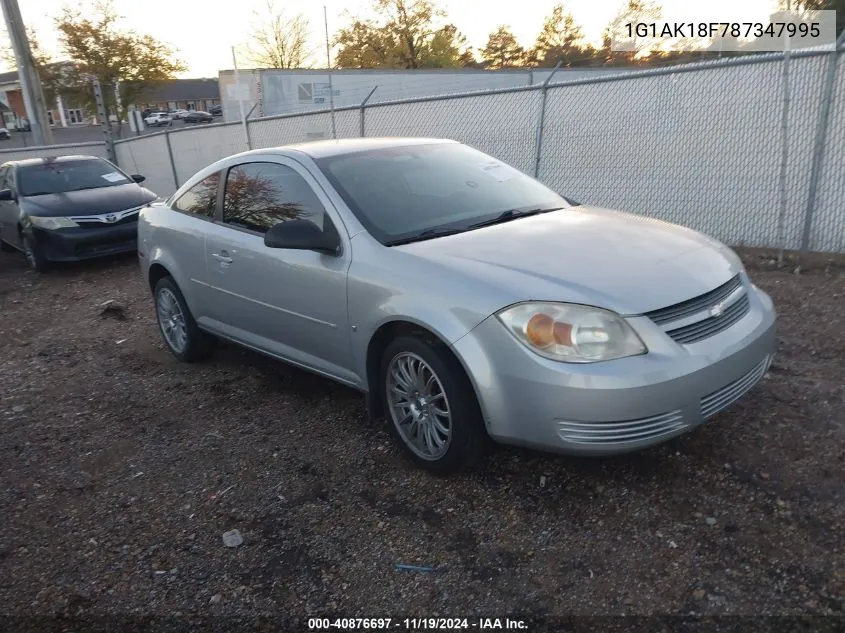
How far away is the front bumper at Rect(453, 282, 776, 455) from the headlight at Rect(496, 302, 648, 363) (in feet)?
0.12

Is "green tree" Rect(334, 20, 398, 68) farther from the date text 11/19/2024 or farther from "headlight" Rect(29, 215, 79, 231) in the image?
the date text 11/19/2024

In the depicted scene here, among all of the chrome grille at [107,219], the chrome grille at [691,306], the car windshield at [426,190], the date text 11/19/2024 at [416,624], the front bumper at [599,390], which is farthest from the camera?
the chrome grille at [107,219]

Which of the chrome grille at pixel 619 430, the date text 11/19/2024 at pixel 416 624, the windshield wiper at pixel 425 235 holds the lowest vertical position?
the date text 11/19/2024 at pixel 416 624

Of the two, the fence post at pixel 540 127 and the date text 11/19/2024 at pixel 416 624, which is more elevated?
the fence post at pixel 540 127

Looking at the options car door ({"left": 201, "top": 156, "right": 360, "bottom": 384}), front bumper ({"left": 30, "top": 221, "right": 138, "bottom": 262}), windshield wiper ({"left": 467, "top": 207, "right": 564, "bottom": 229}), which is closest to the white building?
front bumper ({"left": 30, "top": 221, "right": 138, "bottom": 262})

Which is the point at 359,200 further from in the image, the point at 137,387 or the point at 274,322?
the point at 137,387

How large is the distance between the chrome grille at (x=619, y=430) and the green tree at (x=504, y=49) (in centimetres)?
4714

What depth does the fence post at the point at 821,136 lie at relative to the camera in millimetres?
6230

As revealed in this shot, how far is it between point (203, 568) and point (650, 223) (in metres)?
2.89

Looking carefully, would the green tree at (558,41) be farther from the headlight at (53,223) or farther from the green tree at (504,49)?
the headlight at (53,223)

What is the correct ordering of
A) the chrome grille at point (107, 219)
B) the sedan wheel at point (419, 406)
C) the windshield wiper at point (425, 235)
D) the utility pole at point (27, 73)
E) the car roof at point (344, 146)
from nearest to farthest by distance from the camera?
the sedan wheel at point (419, 406), the windshield wiper at point (425, 235), the car roof at point (344, 146), the chrome grille at point (107, 219), the utility pole at point (27, 73)

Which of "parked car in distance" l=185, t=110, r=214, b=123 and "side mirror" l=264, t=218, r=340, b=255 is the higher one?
"side mirror" l=264, t=218, r=340, b=255

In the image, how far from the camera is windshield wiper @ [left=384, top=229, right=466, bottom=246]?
11.5 ft

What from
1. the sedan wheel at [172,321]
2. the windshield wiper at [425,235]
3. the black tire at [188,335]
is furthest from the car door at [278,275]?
the sedan wheel at [172,321]
